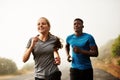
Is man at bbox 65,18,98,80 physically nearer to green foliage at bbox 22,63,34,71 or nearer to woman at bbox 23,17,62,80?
woman at bbox 23,17,62,80

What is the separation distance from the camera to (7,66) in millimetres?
5809

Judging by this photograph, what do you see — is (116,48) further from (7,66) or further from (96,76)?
(7,66)

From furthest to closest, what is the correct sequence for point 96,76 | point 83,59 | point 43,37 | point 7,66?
1. point 7,66
2. point 96,76
3. point 83,59
4. point 43,37

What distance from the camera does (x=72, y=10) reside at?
6.01 meters

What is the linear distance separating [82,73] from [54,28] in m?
2.90

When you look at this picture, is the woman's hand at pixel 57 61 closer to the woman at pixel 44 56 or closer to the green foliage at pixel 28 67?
the woman at pixel 44 56

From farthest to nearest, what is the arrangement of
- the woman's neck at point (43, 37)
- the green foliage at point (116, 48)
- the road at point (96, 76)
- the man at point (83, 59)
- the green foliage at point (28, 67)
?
the green foliage at point (116, 48) → the green foliage at point (28, 67) → the road at point (96, 76) → the man at point (83, 59) → the woman's neck at point (43, 37)

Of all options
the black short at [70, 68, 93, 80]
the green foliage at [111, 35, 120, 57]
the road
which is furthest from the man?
the green foliage at [111, 35, 120, 57]

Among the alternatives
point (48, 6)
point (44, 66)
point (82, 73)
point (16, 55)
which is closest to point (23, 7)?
point (48, 6)

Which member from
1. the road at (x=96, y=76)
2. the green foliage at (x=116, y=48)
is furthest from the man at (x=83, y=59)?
the green foliage at (x=116, y=48)

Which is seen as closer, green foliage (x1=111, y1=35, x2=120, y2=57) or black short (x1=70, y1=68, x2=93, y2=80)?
black short (x1=70, y1=68, x2=93, y2=80)

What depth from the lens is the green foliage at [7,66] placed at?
5.71 meters

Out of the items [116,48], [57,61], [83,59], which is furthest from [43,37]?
[116,48]

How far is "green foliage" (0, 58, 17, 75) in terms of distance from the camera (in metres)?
5.71
